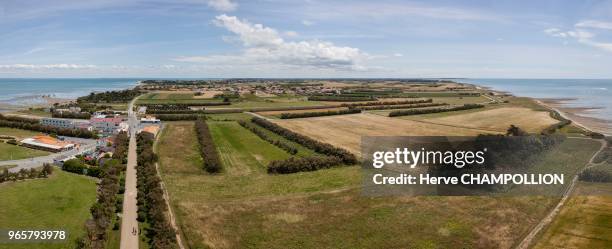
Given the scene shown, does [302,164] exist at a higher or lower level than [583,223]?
higher

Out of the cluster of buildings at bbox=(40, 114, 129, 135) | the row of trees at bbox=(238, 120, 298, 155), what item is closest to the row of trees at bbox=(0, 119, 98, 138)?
the cluster of buildings at bbox=(40, 114, 129, 135)

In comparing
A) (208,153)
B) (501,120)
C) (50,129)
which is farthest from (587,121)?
(50,129)

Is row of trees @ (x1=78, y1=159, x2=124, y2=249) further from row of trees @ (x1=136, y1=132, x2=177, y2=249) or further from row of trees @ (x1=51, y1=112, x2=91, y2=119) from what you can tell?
row of trees @ (x1=51, y1=112, x2=91, y2=119)

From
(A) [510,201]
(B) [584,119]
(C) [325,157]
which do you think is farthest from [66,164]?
(B) [584,119]

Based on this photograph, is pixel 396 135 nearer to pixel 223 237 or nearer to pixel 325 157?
pixel 325 157

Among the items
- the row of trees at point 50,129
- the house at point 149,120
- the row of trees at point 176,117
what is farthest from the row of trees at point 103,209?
the row of trees at point 176,117

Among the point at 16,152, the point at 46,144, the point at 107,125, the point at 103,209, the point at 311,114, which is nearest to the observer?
the point at 103,209

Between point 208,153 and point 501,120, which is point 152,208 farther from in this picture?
point 501,120
